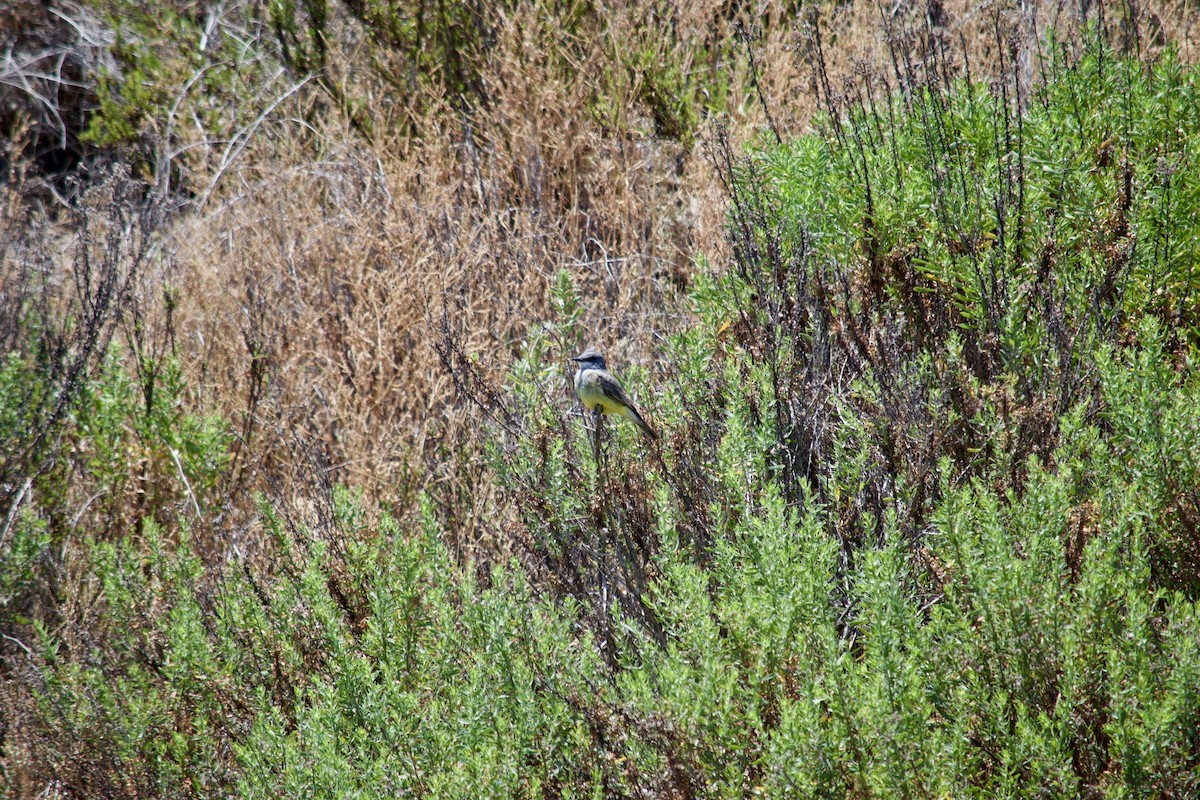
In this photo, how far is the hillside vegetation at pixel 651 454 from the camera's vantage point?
2.43m

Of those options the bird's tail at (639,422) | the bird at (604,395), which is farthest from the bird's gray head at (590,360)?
the bird's tail at (639,422)

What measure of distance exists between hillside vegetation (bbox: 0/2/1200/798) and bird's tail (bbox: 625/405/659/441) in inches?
2.2

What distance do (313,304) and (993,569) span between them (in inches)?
165

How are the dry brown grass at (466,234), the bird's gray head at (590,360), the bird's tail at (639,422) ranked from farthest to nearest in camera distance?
the dry brown grass at (466,234)
the bird's gray head at (590,360)
the bird's tail at (639,422)

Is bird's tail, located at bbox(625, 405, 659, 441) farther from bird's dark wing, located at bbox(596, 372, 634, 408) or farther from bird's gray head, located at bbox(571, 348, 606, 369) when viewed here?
bird's gray head, located at bbox(571, 348, 606, 369)

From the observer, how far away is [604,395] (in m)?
3.78

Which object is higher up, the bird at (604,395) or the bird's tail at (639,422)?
the bird at (604,395)

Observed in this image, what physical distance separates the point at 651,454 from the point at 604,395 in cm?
30

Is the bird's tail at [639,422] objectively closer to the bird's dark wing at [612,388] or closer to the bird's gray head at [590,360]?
the bird's dark wing at [612,388]

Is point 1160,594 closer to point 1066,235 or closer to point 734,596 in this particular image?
point 734,596

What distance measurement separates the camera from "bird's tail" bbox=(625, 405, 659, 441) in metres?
3.63

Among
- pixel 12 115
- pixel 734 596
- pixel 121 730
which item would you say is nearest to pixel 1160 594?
pixel 734 596

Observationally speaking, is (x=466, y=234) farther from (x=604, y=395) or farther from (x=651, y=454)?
(x=651, y=454)

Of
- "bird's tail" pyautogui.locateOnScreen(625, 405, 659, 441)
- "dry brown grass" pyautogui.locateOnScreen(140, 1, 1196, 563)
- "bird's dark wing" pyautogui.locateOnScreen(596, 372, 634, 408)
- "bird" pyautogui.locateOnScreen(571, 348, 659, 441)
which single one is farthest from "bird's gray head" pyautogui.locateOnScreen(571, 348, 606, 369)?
"dry brown grass" pyautogui.locateOnScreen(140, 1, 1196, 563)
